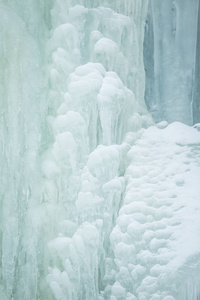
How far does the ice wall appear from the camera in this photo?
10.2ft

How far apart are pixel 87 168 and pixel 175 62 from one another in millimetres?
1240

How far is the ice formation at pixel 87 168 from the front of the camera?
2430mm

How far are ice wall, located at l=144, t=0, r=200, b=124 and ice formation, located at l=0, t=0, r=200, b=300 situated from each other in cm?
9

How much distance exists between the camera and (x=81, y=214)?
8.36 feet

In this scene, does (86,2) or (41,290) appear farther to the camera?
(86,2)

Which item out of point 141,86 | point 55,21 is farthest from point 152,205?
point 55,21

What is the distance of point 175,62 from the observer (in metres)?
3.15

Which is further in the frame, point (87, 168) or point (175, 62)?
point (175, 62)

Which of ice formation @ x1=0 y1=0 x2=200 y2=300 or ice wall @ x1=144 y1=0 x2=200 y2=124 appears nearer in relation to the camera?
ice formation @ x1=0 y1=0 x2=200 y2=300

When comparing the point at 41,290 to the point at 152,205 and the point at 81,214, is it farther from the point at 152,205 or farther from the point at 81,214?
the point at 152,205

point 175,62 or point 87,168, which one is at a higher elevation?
point 175,62

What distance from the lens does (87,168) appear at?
8.45 feet

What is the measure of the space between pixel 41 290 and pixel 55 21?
1.96 metres

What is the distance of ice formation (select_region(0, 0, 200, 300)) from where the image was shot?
243 centimetres
